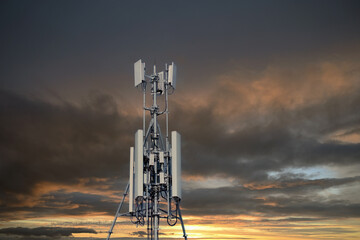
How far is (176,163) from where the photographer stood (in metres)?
43.6

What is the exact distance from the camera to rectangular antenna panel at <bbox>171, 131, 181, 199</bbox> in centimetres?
4272

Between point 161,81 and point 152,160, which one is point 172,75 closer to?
point 161,81

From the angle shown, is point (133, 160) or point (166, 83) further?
point (166, 83)

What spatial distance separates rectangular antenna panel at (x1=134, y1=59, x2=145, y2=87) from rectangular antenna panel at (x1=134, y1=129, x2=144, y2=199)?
269 inches

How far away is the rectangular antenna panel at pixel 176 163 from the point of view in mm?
42719

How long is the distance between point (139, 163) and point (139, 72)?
10.7 metres

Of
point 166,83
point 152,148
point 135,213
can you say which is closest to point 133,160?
point 152,148

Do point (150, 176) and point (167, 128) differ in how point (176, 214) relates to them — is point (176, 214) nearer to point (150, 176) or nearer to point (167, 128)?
point (150, 176)

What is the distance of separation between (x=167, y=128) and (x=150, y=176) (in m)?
5.47

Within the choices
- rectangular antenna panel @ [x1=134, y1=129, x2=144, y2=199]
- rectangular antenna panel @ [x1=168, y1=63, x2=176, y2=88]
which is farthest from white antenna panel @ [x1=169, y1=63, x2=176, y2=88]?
rectangular antenna panel @ [x1=134, y1=129, x2=144, y2=199]

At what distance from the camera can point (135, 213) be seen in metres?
43.9

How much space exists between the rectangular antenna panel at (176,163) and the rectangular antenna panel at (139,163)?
3019 mm

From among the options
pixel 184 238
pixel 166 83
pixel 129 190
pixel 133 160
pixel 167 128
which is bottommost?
pixel 184 238

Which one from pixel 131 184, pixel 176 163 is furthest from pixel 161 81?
pixel 131 184
